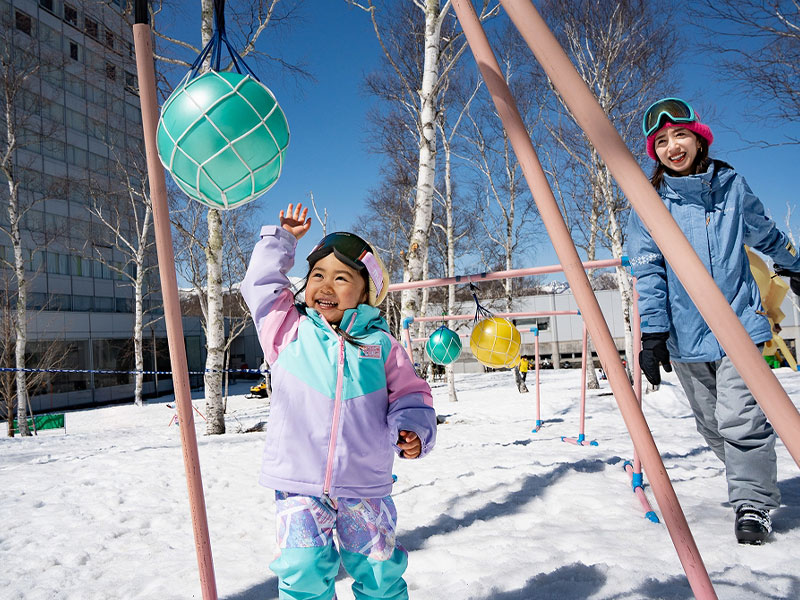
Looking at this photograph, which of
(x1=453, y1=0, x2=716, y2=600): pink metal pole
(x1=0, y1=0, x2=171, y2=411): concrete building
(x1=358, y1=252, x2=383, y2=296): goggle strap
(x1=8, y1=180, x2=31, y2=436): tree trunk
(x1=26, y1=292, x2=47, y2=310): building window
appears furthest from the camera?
(x1=26, y1=292, x2=47, y2=310): building window

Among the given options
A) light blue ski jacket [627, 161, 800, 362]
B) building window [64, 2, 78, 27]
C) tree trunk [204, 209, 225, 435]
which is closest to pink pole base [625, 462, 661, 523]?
light blue ski jacket [627, 161, 800, 362]

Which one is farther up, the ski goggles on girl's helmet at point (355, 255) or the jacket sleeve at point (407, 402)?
the ski goggles on girl's helmet at point (355, 255)

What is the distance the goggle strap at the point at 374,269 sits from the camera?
2225mm

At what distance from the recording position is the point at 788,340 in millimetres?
29859

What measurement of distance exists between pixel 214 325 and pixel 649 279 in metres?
7.58

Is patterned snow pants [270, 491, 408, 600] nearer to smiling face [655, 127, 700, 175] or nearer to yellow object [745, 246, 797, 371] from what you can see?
smiling face [655, 127, 700, 175]

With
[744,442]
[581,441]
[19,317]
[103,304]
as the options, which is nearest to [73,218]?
[103,304]

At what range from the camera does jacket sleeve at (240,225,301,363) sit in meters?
2.10

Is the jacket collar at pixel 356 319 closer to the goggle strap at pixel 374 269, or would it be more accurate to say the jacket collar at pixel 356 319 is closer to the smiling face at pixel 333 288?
the smiling face at pixel 333 288

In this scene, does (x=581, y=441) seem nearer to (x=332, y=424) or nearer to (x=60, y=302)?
(x=332, y=424)

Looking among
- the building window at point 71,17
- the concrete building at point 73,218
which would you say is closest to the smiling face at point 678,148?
the concrete building at point 73,218

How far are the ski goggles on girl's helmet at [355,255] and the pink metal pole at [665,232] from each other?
1322 millimetres

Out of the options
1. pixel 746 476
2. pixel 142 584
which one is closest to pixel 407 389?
pixel 142 584

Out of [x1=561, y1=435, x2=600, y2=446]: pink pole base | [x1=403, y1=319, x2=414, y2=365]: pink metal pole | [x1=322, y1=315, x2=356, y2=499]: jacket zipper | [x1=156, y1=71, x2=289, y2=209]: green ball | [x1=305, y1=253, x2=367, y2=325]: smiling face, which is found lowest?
[x1=561, y1=435, x2=600, y2=446]: pink pole base
